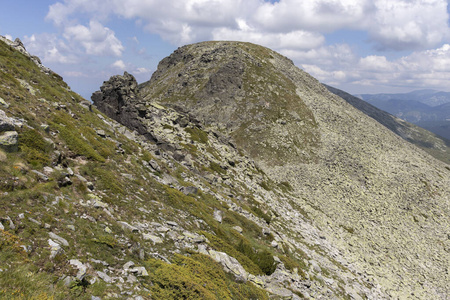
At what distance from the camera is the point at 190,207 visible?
72.7ft

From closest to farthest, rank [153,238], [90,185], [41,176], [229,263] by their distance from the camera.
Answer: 1. [41,176]
2. [153,238]
3. [90,185]
4. [229,263]

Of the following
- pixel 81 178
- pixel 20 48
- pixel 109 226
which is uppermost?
pixel 20 48

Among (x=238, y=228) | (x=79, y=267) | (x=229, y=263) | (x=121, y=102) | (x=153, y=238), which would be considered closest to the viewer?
(x=79, y=267)

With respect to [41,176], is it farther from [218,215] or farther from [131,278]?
[218,215]

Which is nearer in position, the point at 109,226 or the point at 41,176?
the point at 109,226

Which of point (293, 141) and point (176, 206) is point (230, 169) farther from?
point (293, 141)

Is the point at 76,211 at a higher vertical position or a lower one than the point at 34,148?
lower

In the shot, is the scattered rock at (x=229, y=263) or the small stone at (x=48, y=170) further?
the scattered rock at (x=229, y=263)

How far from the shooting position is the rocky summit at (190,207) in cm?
1030

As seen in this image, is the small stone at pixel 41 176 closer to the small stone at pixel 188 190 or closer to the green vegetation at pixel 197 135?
the small stone at pixel 188 190

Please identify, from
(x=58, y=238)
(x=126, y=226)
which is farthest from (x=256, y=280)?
(x=58, y=238)

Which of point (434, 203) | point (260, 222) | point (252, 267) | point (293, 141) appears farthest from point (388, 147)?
point (252, 267)

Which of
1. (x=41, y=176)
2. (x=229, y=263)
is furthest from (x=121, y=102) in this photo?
(x=229, y=263)

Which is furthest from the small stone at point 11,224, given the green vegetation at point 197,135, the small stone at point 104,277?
the green vegetation at point 197,135
